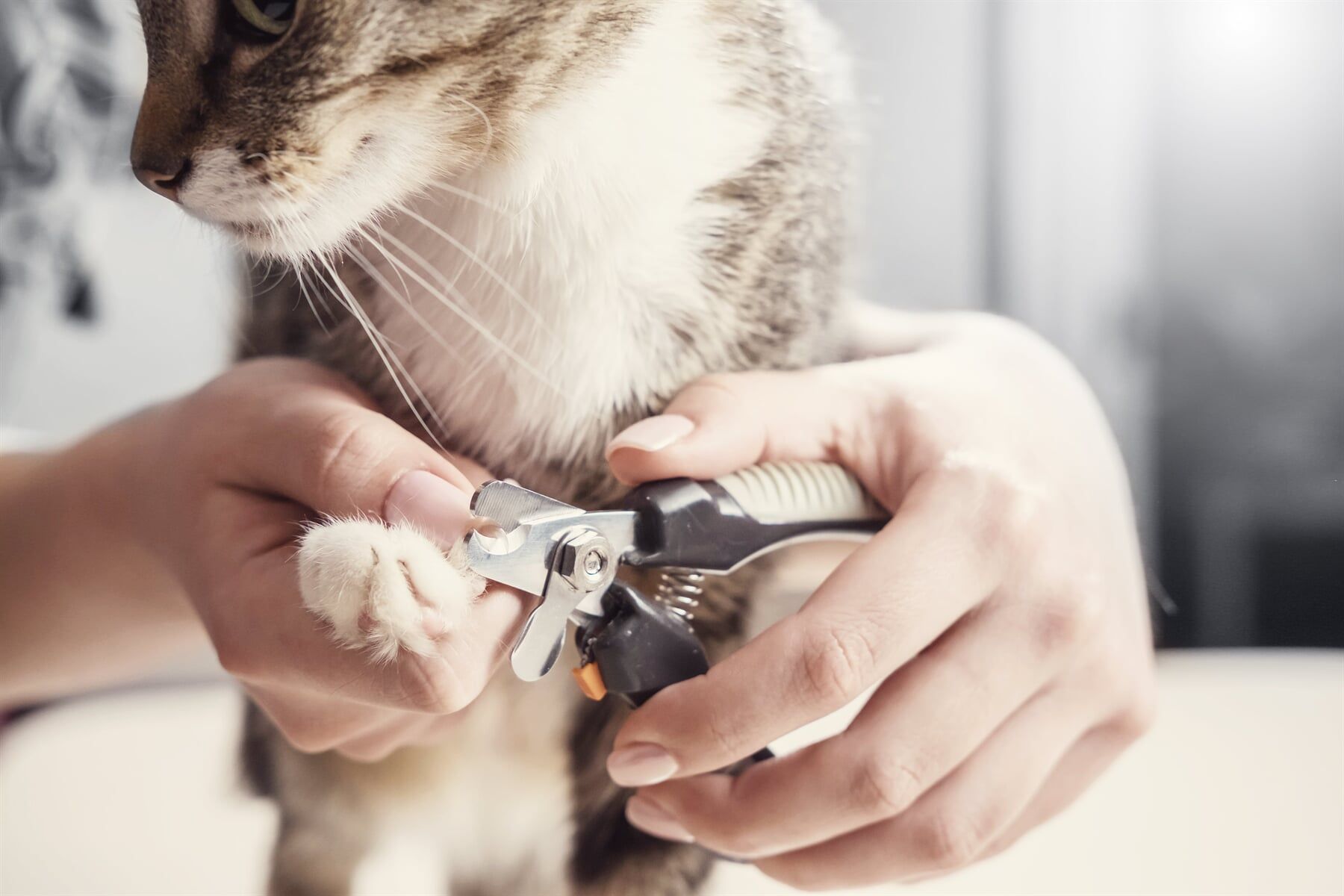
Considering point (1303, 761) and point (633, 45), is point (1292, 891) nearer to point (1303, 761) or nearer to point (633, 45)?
point (1303, 761)

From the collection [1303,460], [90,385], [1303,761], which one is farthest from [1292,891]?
[90,385]

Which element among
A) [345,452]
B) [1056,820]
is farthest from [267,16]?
[1056,820]

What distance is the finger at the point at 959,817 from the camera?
1.34 feet

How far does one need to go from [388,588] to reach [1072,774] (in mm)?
322

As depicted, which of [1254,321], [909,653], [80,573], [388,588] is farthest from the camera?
[1254,321]

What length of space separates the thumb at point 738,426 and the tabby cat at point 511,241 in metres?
0.04

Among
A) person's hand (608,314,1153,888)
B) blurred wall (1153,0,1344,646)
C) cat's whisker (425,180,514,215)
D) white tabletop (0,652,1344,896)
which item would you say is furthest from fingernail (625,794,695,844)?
blurred wall (1153,0,1344,646)

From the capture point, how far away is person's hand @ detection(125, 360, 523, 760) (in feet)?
0.96

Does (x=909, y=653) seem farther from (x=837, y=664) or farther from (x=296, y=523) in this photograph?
(x=296, y=523)

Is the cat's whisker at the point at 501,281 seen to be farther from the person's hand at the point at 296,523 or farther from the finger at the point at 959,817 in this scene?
the finger at the point at 959,817

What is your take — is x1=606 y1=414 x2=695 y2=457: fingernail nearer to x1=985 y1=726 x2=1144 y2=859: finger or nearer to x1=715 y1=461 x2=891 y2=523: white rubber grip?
x1=715 y1=461 x2=891 y2=523: white rubber grip

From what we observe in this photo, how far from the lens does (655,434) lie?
→ 0.35 m

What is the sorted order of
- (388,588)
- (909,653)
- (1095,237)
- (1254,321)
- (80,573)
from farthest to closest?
(1095,237) → (1254,321) → (80,573) → (909,653) → (388,588)

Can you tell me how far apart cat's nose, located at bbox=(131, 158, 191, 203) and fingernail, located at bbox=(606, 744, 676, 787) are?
0.70ft
